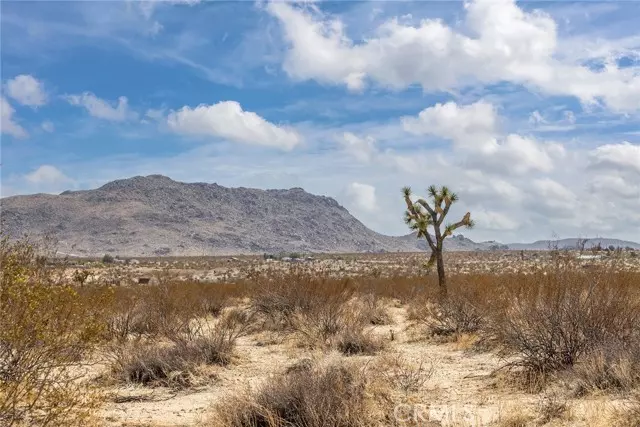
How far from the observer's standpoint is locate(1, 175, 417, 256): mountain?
123 m

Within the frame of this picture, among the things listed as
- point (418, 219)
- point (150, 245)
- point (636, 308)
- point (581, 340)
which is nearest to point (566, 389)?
point (581, 340)

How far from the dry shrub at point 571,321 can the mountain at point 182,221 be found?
99.8 metres

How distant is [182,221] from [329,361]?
138123mm

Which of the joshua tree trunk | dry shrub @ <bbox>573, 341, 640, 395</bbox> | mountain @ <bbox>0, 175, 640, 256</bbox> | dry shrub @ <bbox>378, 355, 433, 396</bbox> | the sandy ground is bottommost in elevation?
the sandy ground

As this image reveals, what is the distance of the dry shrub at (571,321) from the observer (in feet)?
30.4

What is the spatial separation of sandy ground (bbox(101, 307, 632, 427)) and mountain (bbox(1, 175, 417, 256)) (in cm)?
9650

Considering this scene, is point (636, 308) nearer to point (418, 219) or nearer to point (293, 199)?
point (418, 219)

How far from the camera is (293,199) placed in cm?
19312

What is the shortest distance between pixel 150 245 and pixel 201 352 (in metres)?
116

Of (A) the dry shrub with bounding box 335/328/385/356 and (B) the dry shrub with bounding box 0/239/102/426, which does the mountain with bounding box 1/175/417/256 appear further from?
(B) the dry shrub with bounding box 0/239/102/426

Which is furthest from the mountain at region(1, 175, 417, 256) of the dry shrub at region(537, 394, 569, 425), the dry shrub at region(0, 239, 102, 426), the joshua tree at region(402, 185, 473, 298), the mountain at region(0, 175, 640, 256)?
the dry shrub at region(537, 394, 569, 425)

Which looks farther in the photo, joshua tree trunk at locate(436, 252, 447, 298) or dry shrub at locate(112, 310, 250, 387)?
joshua tree trunk at locate(436, 252, 447, 298)

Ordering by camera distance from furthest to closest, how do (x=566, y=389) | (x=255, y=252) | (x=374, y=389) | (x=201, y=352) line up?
(x=255, y=252) < (x=201, y=352) < (x=566, y=389) < (x=374, y=389)

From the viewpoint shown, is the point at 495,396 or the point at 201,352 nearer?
the point at 495,396
